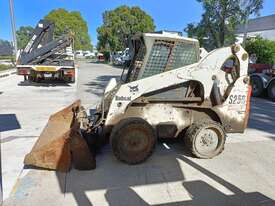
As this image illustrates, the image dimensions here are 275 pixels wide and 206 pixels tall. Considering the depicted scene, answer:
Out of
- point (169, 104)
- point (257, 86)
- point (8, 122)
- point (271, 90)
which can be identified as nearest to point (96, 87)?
point (8, 122)

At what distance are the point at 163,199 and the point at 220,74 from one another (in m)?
2.37

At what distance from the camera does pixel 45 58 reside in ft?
45.5

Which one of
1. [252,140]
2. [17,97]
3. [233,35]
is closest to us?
[252,140]

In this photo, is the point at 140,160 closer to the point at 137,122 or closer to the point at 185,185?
the point at 137,122

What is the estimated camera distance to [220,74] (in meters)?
4.90

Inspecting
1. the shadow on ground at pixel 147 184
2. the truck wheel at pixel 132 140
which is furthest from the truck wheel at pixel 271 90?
the truck wheel at pixel 132 140

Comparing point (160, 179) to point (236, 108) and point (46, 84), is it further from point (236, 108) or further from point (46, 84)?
point (46, 84)

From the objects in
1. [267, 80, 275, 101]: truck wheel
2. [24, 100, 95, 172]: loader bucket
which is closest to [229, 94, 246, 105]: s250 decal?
[24, 100, 95, 172]: loader bucket

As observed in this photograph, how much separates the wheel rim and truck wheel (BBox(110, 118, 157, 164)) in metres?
0.76

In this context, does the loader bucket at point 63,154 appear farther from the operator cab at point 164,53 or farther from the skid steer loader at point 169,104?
the operator cab at point 164,53

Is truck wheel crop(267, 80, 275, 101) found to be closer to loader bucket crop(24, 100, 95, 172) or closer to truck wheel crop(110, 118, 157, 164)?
truck wheel crop(110, 118, 157, 164)

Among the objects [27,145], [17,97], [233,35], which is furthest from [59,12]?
[27,145]

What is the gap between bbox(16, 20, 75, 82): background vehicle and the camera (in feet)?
43.3

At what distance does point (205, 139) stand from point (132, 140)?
118 centimetres
